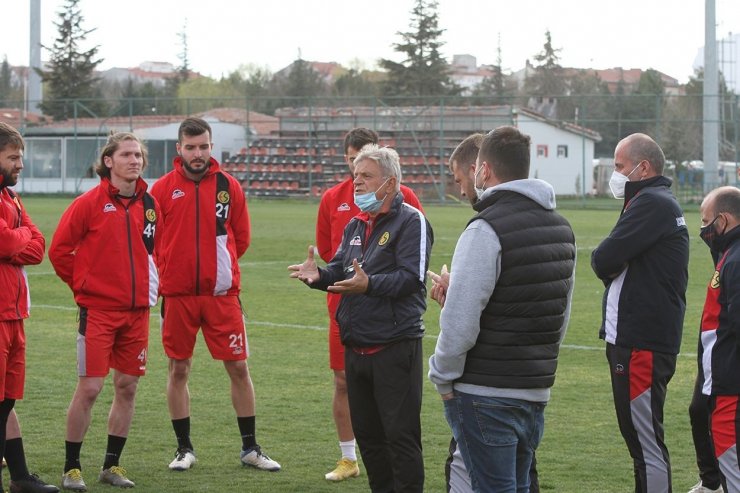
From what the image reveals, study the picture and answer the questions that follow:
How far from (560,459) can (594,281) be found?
36.5 feet

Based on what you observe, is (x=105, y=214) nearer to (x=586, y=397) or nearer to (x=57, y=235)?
(x=57, y=235)

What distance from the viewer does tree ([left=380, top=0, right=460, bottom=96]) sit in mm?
75125

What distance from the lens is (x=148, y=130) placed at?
5116 centimetres

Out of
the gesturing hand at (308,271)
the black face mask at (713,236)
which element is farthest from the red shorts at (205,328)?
the black face mask at (713,236)

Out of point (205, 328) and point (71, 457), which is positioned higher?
point (205, 328)

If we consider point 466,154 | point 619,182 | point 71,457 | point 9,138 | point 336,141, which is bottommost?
point 71,457

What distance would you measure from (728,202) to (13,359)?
3850 millimetres

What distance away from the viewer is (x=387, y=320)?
18.1ft

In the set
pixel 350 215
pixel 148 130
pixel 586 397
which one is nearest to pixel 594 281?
pixel 586 397

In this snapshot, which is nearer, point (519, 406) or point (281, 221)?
point (519, 406)

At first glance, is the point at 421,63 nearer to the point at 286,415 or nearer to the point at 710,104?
the point at 710,104

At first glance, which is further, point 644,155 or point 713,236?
point 644,155

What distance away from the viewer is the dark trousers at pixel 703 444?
20.6ft

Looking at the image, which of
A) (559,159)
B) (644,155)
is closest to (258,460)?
(644,155)
